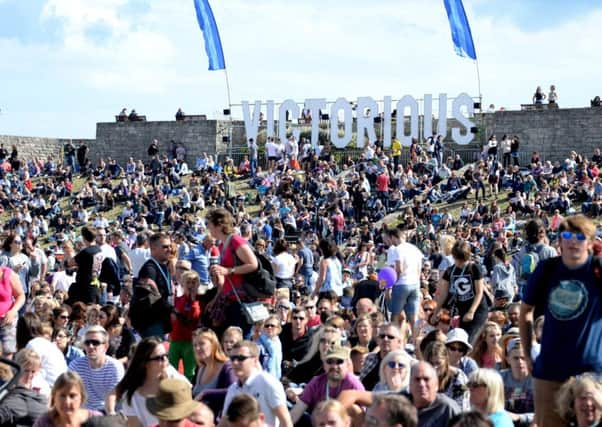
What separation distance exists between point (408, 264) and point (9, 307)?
4.38 m

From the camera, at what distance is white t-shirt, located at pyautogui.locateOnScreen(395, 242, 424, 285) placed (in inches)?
455

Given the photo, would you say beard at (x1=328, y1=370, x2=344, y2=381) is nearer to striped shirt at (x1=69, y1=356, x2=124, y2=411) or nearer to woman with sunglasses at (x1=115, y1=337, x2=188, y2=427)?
woman with sunglasses at (x1=115, y1=337, x2=188, y2=427)

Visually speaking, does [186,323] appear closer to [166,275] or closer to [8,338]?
[166,275]

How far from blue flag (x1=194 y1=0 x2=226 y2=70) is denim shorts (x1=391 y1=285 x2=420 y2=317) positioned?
2509 centimetres

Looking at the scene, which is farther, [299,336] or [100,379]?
[299,336]

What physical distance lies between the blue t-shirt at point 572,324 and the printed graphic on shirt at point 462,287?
145 inches

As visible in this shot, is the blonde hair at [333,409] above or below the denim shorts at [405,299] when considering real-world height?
above

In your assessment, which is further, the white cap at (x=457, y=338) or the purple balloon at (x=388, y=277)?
the purple balloon at (x=388, y=277)

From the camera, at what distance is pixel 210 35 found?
35781 mm

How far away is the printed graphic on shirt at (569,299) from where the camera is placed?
578 cm

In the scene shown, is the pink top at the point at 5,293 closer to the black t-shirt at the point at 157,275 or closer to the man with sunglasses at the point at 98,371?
the black t-shirt at the point at 157,275

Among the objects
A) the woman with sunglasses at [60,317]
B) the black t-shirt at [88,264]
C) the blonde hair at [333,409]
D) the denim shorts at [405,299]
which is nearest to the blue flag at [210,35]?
the black t-shirt at [88,264]

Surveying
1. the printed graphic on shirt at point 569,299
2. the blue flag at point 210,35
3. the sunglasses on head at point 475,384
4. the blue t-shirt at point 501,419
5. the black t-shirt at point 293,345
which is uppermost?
the blue flag at point 210,35

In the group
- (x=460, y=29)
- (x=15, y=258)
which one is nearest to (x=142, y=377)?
(x=15, y=258)
